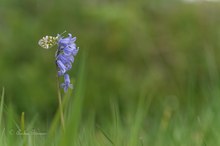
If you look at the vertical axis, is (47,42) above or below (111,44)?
below

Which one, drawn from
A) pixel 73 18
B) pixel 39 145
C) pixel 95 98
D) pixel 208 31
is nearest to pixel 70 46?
pixel 39 145

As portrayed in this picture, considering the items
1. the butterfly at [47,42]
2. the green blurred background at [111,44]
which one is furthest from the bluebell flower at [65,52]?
the green blurred background at [111,44]

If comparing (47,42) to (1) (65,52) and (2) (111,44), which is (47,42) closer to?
(1) (65,52)

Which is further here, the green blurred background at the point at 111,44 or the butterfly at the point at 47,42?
the green blurred background at the point at 111,44

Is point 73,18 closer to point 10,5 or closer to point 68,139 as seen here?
point 10,5

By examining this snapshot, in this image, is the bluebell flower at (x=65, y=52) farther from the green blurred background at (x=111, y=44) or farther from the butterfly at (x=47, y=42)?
the green blurred background at (x=111, y=44)

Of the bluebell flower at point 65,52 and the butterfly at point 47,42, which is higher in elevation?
the butterfly at point 47,42

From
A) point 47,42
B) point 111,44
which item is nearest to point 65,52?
point 47,42

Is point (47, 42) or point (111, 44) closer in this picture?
point (47, 42)

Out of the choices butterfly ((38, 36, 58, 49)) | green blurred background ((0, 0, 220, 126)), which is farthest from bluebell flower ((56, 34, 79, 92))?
green blurred background ((0, 0, 220, 126))
